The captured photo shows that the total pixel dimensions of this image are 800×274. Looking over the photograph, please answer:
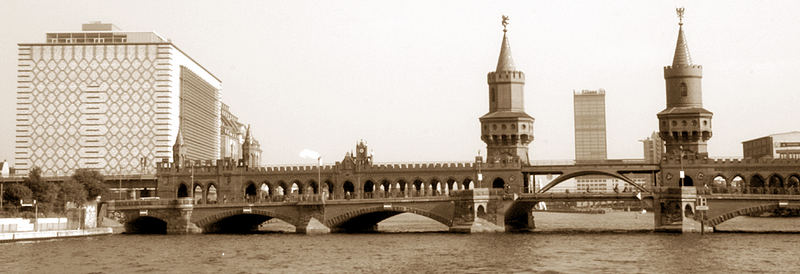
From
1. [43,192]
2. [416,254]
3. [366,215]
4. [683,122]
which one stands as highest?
[683,122]

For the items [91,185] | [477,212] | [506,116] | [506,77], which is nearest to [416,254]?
[477,212]

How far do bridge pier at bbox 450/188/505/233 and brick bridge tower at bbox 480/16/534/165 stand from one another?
64.1 ft

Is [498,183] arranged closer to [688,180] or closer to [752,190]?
[688,180]

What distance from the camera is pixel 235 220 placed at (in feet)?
424

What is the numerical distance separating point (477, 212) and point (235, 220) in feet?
115

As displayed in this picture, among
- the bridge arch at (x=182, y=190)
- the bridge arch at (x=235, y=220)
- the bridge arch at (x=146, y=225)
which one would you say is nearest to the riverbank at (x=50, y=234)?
the bridge arch at (x=146, y=225)

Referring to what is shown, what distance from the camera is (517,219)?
128 meters

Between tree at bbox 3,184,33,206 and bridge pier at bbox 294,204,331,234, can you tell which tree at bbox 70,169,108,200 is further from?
bridge pier at bbox 294,204,331,234

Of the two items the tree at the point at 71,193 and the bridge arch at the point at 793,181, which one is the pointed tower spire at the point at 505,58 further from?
the tree at the point at 71,193

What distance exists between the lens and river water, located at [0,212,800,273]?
234 ft

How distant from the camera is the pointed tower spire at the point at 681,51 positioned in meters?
134

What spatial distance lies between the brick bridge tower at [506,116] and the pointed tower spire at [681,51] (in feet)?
71.0

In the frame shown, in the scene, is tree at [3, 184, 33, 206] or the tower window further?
tree at [3, 184, 33, 206]

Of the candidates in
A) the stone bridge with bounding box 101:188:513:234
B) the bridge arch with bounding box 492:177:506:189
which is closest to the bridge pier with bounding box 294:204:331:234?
the stone bridge with bounding box 101:188:513:234
